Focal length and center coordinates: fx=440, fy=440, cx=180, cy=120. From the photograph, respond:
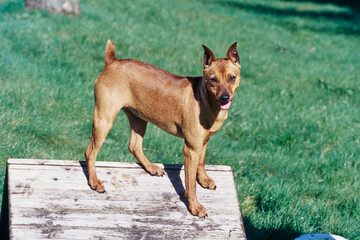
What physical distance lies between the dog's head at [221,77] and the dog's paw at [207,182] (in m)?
1.00

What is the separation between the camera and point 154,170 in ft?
13.2

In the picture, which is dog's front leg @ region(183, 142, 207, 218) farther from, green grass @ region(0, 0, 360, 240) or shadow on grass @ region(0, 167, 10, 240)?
shadow on grass @ region(0, 167, 10, 240)

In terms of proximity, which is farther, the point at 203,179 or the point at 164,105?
the point at 203,179

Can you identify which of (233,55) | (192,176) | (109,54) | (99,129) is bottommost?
(192,176)

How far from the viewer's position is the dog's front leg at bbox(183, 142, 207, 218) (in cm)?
352

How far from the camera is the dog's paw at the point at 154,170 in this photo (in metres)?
4.03

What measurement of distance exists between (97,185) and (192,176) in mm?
807

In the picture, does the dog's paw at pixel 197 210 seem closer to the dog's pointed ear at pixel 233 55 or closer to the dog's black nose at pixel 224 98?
the dog's black nose at pixel 224 98

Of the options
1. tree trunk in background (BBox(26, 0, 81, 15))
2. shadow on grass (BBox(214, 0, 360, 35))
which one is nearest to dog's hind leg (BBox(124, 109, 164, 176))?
tree trunk in background (BBox(26, 0, 81, 15))

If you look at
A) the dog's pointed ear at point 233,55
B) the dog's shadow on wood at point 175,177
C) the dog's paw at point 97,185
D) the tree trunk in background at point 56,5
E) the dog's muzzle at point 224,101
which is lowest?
the tree trunk in background at point 56,5

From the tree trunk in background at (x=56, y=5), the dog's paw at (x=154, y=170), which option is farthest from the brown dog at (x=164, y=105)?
the tree trunk in background at (x=56, y=5)

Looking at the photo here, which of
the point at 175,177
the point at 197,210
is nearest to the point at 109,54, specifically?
the point at 175,177

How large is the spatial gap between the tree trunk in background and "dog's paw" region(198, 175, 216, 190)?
6898 millimetres

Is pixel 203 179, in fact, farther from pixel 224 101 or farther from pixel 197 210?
pixel 224 101
